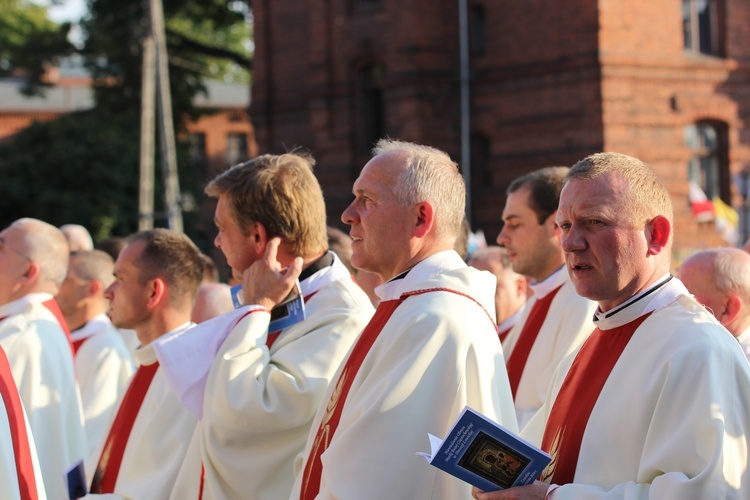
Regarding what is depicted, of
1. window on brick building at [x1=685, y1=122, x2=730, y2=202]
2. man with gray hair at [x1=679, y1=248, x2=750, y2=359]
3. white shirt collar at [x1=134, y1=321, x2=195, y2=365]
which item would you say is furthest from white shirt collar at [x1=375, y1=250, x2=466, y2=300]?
window on brick building at [x1=685, y1=122, x2=730, y2=202]

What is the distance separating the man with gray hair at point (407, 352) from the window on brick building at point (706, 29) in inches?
823

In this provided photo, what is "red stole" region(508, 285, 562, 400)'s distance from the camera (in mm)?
6000

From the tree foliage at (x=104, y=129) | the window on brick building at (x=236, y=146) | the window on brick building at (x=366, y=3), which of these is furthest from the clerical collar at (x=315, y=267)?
the window on brick building at (x=236, y=146)

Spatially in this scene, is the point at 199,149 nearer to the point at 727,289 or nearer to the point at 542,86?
the point at 542,86

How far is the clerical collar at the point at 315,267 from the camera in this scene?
475cm

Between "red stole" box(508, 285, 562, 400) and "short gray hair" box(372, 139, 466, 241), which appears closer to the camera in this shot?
"short gray hair" box(372, 139, 466, 241)

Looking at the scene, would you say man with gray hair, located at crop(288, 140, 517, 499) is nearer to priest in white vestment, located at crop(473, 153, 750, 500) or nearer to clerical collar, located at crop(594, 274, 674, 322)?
priest in white vestment, located at crop(473, 153, 750, 500)

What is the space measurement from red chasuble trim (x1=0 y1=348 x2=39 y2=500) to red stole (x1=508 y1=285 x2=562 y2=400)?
9.02 feet

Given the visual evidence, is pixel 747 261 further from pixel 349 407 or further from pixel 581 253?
pixel 349 407

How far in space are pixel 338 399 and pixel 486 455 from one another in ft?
3.05

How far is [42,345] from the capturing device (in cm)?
589

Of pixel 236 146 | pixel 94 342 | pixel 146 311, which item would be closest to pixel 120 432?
pixel 146 311

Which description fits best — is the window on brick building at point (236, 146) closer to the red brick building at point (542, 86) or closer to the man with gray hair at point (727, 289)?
the red brick building at point (542, 86)

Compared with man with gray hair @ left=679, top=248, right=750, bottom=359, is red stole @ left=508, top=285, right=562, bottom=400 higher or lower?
lower
